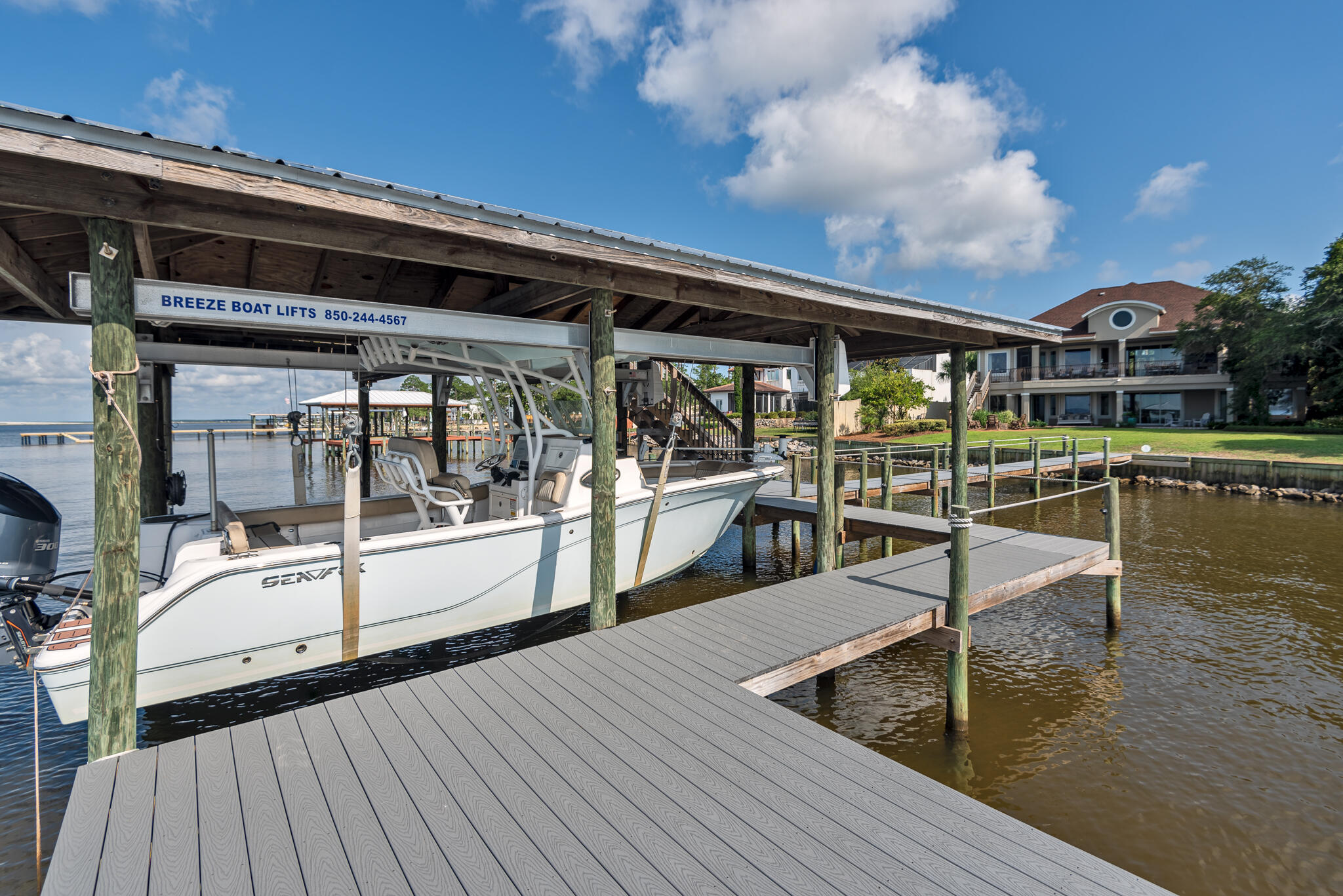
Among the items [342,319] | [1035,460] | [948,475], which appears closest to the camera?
[342,319]

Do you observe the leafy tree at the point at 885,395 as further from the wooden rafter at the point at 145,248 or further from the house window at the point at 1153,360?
the wooden rafter at the point at 145,248

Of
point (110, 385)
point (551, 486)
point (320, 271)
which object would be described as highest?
point (320, 271)

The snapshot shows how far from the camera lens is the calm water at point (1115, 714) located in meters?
4.09

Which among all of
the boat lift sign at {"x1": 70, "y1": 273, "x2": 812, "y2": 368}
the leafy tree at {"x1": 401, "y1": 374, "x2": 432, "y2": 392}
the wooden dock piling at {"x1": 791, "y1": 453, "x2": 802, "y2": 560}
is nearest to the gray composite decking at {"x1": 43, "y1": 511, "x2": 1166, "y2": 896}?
the boat lift sign at {"x1": 70, "y1": 273, "x2": 812, "y2": 368}

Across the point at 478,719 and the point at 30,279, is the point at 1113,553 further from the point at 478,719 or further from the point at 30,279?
the point at 30,279

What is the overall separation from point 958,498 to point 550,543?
6.26 metres

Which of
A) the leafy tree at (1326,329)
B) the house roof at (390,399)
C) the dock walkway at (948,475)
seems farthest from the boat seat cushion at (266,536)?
the leafy tree at (1326,329)

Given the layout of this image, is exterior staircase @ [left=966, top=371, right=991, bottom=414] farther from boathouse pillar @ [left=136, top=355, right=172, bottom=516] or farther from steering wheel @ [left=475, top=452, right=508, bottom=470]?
boathouse pillar @ [left=136, top=355, right=172, bottom=516]

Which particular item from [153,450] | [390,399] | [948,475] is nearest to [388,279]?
[153,450]

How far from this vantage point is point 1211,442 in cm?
2206

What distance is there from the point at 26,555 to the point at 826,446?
7158mm

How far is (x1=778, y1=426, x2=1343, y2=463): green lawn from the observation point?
19.6m

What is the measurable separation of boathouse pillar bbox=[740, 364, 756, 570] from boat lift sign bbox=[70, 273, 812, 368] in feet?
14.0

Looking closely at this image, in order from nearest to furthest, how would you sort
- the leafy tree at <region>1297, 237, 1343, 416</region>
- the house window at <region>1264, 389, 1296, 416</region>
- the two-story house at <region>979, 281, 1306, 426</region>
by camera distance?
the leafy tree at <region>1297, 237, 1343, 416</region> → the house window at <region>1264, 389, 1296, 416</region> → the two-story house at <region>979, 281, 1306, 426</region>
